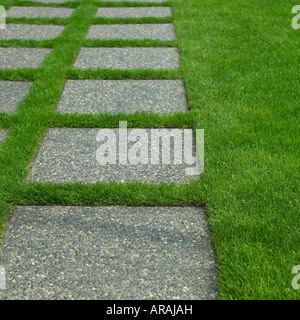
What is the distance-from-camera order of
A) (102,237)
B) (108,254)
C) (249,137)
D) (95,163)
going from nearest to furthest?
(108,254) < (102,237) < (95,163) < (249,137)

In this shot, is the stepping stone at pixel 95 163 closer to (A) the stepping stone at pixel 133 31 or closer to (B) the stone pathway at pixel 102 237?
(B) the stone pathway at pixel 102 237

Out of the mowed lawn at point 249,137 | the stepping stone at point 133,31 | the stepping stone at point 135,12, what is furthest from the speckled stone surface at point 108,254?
the stepping stone at point 135,12

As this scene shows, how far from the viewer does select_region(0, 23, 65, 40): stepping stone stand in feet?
17.7

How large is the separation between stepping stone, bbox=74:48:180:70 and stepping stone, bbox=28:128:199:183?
1.40m

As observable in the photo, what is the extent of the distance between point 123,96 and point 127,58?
98 centimetres

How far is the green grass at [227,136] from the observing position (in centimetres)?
228

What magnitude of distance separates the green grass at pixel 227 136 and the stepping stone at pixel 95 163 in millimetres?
103

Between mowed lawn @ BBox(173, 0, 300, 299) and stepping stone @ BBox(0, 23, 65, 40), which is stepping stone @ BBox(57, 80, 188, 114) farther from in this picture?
stepping stone @ BBox(0, 23, 65, 40)

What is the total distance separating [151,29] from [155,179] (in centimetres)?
332

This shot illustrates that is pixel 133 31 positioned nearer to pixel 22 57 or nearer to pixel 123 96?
pixel 22 57

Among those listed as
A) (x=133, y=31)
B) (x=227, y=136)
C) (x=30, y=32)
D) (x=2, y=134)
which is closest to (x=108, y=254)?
(x=227, y=136)

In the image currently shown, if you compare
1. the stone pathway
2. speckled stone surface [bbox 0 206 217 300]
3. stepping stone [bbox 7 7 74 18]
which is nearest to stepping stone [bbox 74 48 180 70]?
the stone pathway


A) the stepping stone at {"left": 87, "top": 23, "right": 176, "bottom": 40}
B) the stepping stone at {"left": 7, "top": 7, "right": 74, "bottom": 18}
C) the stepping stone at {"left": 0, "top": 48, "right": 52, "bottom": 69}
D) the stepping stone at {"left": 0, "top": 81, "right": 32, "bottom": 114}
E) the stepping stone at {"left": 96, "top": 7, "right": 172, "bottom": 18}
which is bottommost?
the stepping stone at {"left": 0, "top": 81, "right": 32, "bottom": 114}

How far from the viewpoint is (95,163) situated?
3053 mm
